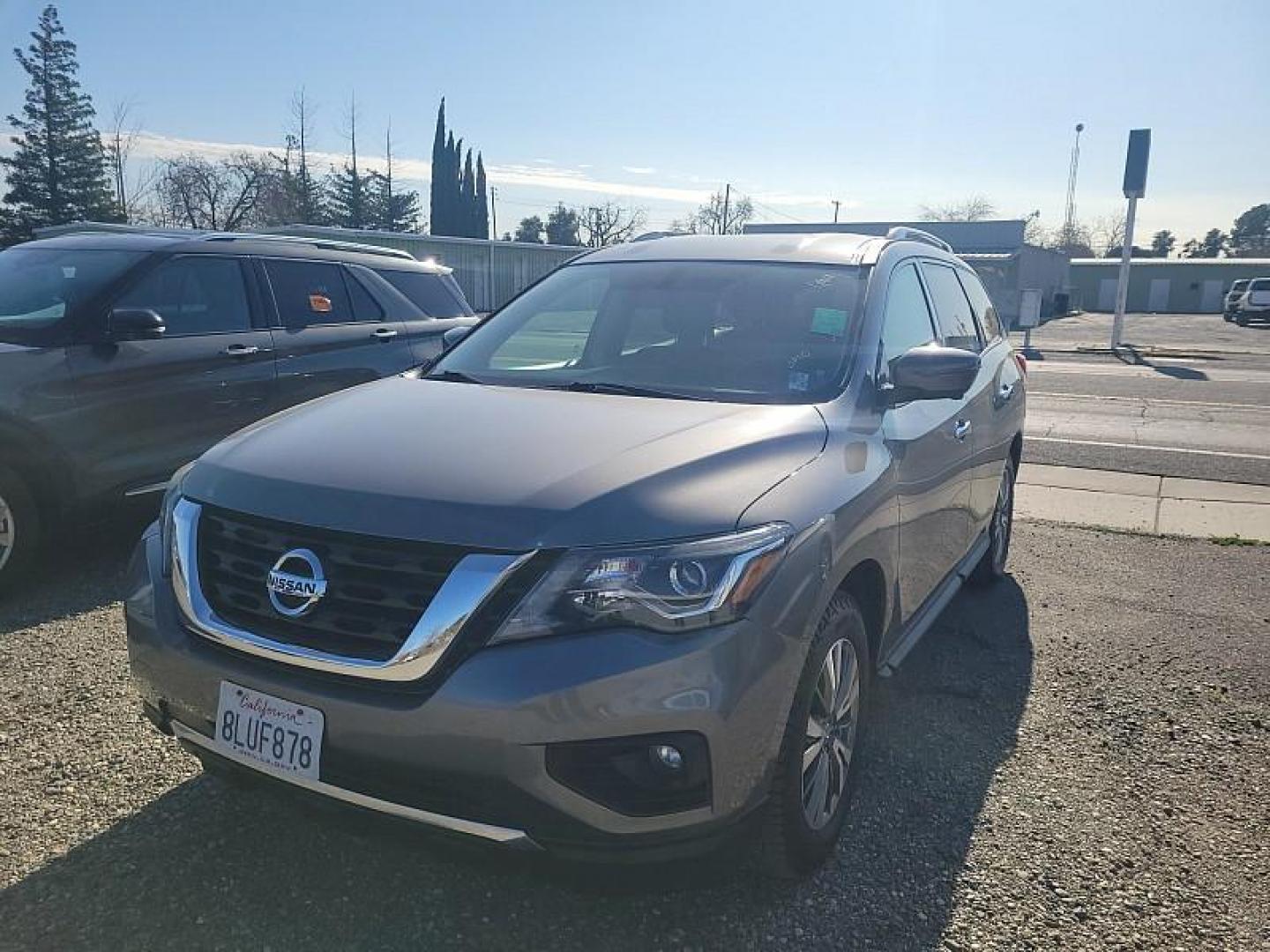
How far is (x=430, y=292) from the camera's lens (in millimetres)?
7270

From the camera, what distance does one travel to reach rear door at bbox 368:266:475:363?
22.5 ft

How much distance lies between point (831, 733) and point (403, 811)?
121 centimetres

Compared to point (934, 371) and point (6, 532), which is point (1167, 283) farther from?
point (6, 532)

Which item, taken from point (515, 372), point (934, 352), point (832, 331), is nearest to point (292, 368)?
point (515, 372)

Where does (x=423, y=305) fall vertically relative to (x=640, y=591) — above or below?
above

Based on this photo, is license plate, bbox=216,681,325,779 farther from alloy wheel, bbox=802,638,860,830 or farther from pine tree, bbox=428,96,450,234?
pine tree, bbox=428,96,450,234

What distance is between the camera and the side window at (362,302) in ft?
21.5

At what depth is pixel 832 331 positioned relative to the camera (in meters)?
3.28

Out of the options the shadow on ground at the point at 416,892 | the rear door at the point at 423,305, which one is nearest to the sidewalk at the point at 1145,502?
the rear door at the point at 423,305

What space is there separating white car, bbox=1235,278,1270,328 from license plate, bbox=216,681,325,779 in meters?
49.9

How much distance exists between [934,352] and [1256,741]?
6.83 ft

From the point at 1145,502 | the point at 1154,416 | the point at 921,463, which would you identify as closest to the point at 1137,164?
the point at 1154,416

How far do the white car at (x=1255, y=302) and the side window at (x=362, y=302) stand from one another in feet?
153

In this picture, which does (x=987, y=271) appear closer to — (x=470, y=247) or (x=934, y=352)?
(x=470, y=247)
